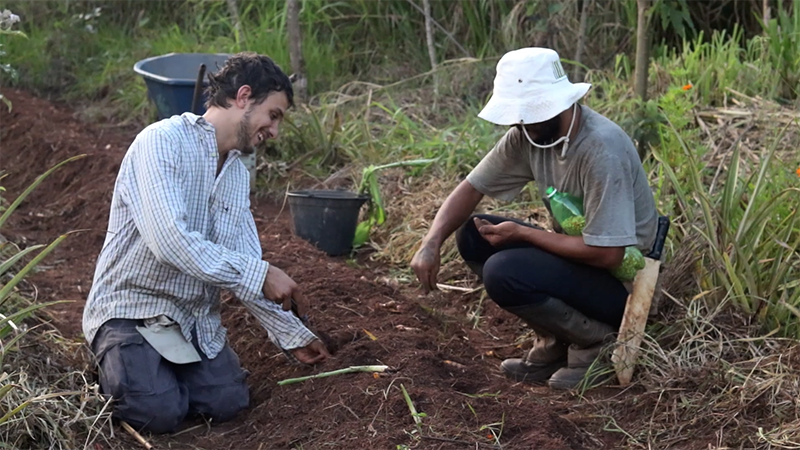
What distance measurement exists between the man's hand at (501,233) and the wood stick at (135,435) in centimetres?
134

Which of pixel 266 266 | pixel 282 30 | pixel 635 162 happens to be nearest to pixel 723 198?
pixel 635 162

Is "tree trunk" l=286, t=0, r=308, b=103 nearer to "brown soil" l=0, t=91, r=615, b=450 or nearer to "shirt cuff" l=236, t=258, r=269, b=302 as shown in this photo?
"brown soil" l=0, t=91, r=615, b=450

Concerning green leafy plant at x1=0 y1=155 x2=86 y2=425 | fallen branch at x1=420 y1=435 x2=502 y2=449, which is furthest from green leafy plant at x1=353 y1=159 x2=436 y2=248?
fallen branch at x1=420 y1=435 x2=502 y2=449

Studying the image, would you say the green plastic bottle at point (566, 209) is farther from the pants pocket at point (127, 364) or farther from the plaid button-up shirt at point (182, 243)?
the pants pocket at point (127, 364)

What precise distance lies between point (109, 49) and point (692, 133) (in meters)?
5.79

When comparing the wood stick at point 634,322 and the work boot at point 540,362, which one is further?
the work boot at point 540,362

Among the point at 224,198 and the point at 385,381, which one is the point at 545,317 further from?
the point at 224,198

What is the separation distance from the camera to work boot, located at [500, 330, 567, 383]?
354 centimetres

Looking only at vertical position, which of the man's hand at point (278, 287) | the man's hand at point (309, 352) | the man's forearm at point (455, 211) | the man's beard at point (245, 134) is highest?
the man's beard at point (245, 134)

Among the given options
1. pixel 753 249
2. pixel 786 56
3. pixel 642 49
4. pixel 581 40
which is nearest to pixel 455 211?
pixel 753 249

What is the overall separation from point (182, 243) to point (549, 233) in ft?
4.04

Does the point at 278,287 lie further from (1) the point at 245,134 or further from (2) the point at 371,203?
(2) the point at 371,203

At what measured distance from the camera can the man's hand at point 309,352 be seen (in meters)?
3.30

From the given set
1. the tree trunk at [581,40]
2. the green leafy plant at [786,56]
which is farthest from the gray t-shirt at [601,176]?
the tree trunk at [581,40]
